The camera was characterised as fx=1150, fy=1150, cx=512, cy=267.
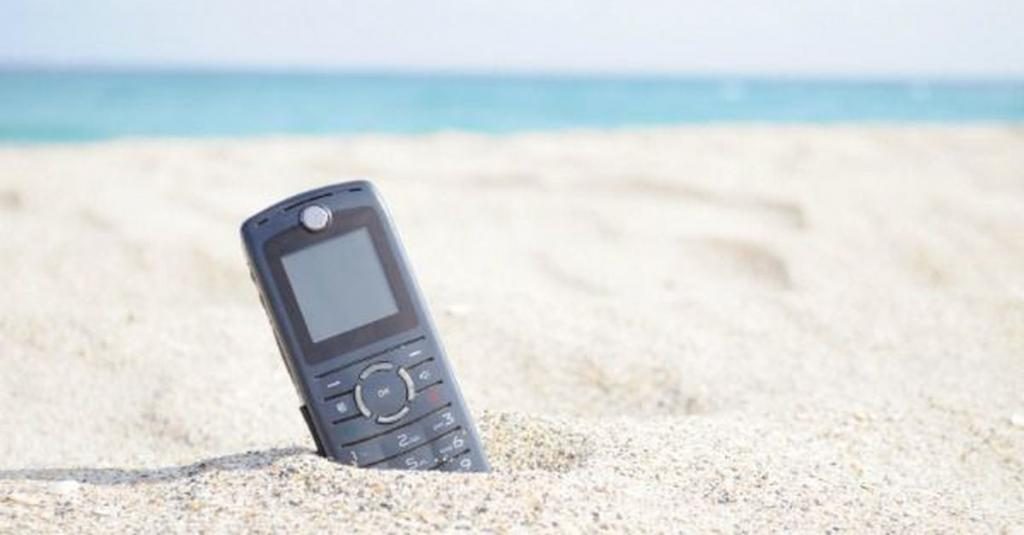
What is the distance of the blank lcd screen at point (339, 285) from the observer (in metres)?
1.85

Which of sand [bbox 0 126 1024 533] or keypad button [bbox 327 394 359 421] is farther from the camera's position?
keypad button [bbox 327 394 359 421]

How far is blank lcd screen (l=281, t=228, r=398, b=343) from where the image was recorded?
185 centimetres

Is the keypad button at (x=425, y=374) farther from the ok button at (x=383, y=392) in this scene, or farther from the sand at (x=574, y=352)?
the sand at (x=574, y=352)

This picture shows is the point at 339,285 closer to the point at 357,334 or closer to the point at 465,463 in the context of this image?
the point at 357,334

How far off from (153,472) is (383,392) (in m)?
0.41

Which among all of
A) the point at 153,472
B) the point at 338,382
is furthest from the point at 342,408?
the point at 153,472

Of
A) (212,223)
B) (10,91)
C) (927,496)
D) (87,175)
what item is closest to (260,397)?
(927,496)

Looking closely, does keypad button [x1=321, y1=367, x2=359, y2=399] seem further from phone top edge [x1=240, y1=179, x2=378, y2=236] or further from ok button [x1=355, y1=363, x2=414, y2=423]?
phone top edge [x1=240, y1=179, x2=378, y2=236]

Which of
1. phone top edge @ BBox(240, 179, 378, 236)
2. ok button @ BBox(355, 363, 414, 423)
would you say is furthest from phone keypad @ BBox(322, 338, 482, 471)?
phone top edge @ BBox(240, 179, 378, 236)

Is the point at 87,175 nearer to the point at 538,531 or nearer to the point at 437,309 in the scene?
the point at 437,309

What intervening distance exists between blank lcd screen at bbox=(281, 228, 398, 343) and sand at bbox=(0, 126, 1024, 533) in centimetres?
24

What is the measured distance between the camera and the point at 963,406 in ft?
8.05

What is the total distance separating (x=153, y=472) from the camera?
1.87 meters

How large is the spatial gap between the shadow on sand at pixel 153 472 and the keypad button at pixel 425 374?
20 cm
